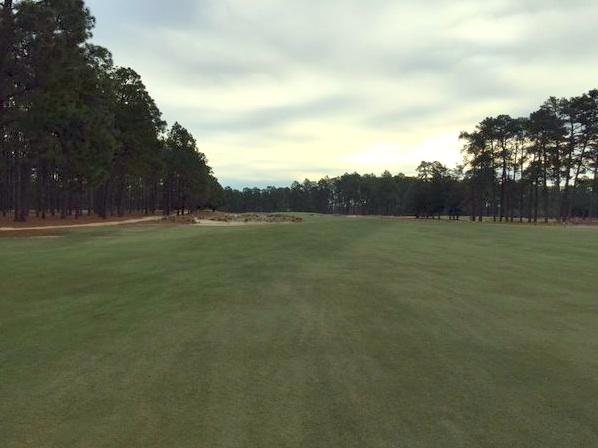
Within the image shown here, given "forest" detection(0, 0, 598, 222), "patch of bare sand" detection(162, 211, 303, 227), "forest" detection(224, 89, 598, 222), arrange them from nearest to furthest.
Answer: "forest" detection(0, 0, 598, 222)
"patch of bare sand" detection(162, 211, 303, 227)
"forest" detection(224, 89, 598, 222)

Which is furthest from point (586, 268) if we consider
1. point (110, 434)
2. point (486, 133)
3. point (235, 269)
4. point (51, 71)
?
point (486, 133)

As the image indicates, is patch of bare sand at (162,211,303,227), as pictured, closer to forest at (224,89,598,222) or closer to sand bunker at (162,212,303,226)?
sand bunker at (162,212,303,226)

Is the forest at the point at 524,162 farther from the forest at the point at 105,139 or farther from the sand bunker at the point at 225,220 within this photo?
the sand bunker at the point at 225,220

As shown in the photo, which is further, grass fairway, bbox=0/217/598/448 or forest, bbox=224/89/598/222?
forest, bbox=224/89/598/222

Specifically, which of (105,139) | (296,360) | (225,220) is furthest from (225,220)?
(296,360)

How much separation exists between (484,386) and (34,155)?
35286 millimetres

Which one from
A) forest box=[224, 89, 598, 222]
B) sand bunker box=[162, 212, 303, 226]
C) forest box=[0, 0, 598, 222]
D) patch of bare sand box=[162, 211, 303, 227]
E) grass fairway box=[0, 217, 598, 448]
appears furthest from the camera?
forest box=[224, 89, 598, 222]

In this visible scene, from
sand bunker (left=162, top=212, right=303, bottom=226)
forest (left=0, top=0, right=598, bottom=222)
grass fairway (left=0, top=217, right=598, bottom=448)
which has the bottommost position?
sand bunker (left=162, top=212, right=303, bottom=226)

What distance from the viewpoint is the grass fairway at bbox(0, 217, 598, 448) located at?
3.92 metres

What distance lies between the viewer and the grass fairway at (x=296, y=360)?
3.92 meters

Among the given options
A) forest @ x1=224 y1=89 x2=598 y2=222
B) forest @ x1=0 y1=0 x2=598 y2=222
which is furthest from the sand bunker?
forest @ x1=224 y1=89 x2=598 y2=222

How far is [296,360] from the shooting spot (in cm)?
545

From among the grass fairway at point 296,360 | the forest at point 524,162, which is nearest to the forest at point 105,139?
the forest at point 524,162

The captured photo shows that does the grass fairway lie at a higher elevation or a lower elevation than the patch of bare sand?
higher
